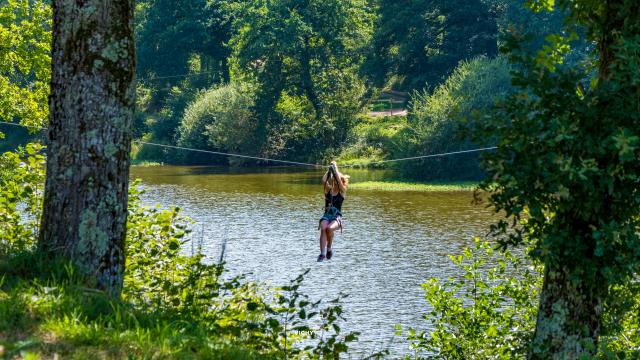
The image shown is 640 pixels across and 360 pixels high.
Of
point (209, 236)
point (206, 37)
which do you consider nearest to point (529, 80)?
point (209, 236)

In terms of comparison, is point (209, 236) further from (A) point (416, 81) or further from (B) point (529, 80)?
(A) point (416, 81)

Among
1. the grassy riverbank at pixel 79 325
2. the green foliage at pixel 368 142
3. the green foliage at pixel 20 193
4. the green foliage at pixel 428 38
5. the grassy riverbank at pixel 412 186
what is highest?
the green foliage at pixel 428 38

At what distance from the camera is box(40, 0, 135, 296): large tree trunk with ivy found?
19.8 feet

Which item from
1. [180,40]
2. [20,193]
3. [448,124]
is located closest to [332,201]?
[20,193]

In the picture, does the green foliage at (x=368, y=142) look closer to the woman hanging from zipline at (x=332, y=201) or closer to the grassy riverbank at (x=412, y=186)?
the grassy riverbank at (x=412, y=186)

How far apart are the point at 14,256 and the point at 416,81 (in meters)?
55.4

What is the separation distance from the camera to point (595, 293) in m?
6.68

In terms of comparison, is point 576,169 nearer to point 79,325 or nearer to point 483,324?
point 79,325

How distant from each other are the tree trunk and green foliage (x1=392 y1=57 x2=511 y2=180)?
41.1 meters

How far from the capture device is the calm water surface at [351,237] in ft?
62.0

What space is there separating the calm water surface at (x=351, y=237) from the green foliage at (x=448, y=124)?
549 cm

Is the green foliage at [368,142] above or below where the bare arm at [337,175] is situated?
above

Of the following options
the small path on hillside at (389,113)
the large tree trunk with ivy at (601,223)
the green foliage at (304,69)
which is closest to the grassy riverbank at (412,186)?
the green foliage at (304,69)

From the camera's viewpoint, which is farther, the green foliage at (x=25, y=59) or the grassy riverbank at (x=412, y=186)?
the grassy riverbank at (x=412, y=186)
